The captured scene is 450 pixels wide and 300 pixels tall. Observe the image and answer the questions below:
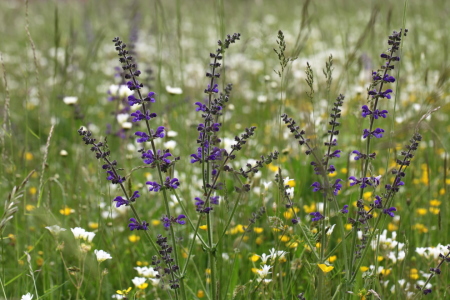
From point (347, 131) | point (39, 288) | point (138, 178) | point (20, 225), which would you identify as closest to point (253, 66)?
point (347, 131)

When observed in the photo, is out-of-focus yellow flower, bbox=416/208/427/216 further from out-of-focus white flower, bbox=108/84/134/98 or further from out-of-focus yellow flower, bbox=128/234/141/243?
out-of-focus white flower, bbox=108/84/134/98

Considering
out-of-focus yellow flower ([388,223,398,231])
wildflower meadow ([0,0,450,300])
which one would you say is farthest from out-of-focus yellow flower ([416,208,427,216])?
out-of-focus yellow flower ([388,223,398,231])

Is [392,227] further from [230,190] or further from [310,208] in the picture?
[230,190]

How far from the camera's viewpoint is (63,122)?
18.1 feet

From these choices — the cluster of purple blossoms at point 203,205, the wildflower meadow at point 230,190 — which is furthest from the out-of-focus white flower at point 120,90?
the cluster of purple blossoms at point 203,205

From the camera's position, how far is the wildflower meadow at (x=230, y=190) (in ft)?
6.37

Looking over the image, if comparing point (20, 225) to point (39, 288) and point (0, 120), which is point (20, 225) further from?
point (0, 120)

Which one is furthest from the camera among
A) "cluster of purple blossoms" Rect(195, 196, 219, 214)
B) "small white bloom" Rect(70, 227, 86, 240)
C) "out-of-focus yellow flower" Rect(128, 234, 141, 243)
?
"out-of-focus yellow flower" Rect(128, 234, 141, 243)

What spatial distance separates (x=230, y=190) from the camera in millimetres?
3670

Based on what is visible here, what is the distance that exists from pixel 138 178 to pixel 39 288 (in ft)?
4.42

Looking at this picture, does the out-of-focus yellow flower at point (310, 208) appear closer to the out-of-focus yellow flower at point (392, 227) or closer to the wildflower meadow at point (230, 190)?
the wildflower meadow at point (230, 190)

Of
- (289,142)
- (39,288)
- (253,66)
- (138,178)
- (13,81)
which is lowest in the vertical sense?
(39,288)

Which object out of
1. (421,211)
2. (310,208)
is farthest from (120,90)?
(421,211)

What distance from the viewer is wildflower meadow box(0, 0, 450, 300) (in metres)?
1.94
